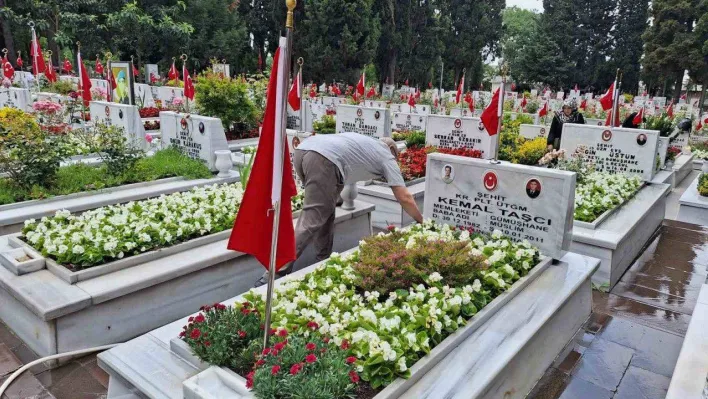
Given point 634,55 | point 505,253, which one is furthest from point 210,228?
point 634,55

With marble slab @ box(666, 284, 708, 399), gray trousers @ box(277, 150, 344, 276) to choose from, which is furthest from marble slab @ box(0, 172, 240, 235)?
marble slab @ box(666, 284, 708, 399)

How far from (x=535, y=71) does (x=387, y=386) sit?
4489 centimetres

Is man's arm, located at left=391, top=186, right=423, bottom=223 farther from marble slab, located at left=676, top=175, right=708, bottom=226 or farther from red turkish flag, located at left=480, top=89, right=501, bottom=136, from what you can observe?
marble slab, located at left=676, top=175, right=708, bottom=226

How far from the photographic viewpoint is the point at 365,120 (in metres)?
11.1

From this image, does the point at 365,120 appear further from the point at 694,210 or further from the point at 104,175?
the point at 694,210

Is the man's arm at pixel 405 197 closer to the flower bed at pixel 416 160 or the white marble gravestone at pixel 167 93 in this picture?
the flower bed at pixel 416 160

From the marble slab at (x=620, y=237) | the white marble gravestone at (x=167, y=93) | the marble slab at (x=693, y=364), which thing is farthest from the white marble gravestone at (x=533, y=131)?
the white marble gravestone at (x=167, y=93)

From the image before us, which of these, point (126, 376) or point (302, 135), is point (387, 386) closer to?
point (126, 376)

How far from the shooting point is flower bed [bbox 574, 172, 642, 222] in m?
6.71

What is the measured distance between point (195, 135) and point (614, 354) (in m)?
6.78

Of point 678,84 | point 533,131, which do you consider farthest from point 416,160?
point 678,84

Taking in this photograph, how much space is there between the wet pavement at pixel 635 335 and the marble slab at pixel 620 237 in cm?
17

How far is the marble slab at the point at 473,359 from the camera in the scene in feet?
9.89

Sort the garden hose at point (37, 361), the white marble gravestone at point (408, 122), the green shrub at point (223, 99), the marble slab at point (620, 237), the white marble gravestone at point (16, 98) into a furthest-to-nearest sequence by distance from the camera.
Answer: the white marble gravestone at point (408, 122), the white marble gravestone at point (16, 98), the green shrub at point (223, 99), the marble slab at point (620, 237), the garden hose at point (37, 361)
